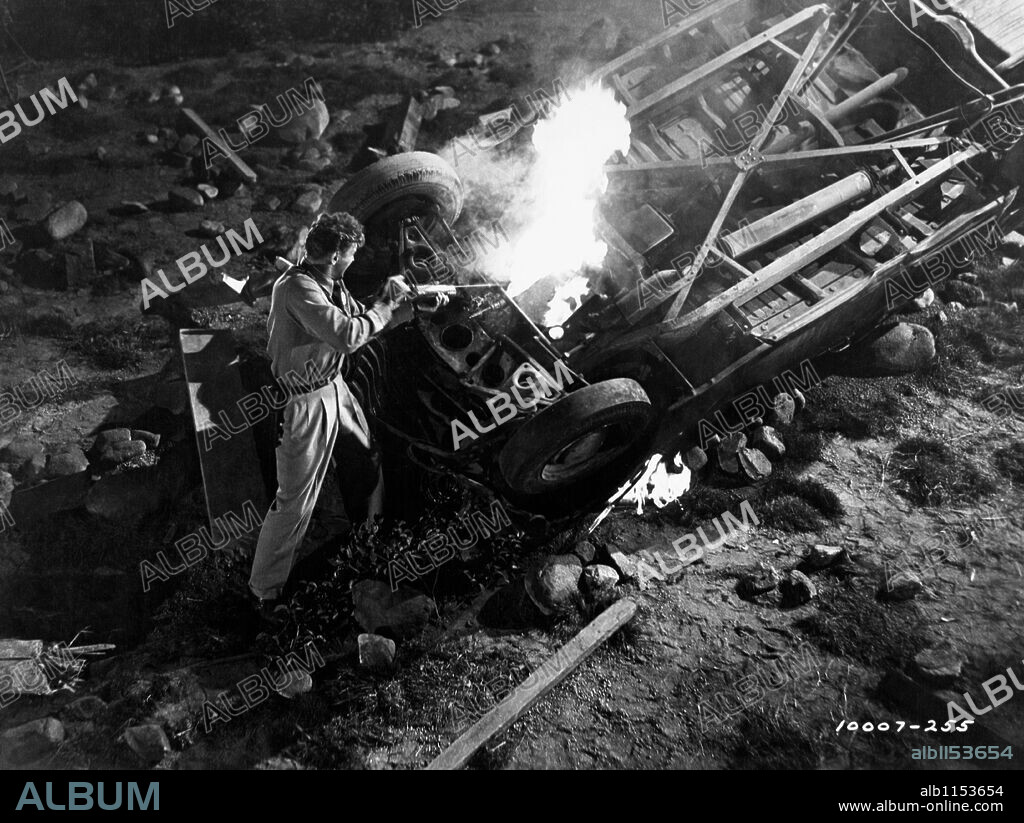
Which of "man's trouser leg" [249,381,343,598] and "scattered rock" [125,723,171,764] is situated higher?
"man's trouser leg" [249,381,343,598]

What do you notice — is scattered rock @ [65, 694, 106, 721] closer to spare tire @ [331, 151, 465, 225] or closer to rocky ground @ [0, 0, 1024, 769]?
rocky ground @ [0, 0, 1024, 769]

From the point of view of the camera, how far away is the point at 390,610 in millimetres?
4535

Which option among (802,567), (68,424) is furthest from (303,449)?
(802,567)

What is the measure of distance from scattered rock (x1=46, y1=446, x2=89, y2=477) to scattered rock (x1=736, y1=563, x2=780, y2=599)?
4644mm

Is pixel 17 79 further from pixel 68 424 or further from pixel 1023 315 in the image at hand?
pixel 1023 315

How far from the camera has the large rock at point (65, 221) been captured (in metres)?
6.77

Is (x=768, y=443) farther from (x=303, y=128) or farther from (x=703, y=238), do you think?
(x=303, y=128)

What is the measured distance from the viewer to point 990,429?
580 cm

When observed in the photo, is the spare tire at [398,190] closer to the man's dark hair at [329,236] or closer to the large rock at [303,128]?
the man's dark hair at [329,236]

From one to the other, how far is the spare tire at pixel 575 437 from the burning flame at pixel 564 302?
71cm

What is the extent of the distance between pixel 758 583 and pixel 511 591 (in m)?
1.63

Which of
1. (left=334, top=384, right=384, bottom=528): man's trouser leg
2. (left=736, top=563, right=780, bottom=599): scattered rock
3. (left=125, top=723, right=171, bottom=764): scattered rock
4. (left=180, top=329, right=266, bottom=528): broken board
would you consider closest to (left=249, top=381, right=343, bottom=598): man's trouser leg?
(left=334, top=384, right=384, bottom=528): man's trouser leg

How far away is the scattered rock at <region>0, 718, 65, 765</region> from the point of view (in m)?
3.87

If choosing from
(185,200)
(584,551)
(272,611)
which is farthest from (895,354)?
(185,200)
